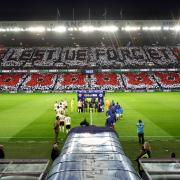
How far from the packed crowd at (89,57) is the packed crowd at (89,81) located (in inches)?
104

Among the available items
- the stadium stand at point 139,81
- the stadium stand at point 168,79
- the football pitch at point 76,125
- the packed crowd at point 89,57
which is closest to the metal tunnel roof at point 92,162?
the football pitch at point 76,125

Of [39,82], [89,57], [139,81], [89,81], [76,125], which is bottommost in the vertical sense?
[76,125]

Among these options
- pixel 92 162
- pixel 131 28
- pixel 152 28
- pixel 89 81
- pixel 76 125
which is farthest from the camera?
pixel 89 81

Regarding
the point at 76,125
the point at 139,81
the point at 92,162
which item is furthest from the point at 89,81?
the point at 92,162

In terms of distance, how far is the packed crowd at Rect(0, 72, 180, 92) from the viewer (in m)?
76.3

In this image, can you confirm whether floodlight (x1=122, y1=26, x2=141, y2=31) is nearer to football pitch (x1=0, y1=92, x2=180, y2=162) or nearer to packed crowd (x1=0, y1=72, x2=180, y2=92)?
packed crowd (x1=0, y1=72, x2=180, y2=92)

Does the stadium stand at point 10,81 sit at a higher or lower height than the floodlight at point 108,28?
lower

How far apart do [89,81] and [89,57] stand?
975 cm

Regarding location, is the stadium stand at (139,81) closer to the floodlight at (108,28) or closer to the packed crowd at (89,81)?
the packed crowd at (89,81)

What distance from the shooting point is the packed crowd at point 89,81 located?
7631 centimetres

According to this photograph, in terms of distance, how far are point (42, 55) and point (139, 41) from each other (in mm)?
25690

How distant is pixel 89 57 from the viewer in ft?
285

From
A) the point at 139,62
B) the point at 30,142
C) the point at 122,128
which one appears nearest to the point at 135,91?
the point at 139,62

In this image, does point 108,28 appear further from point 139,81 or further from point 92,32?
point 139,81
